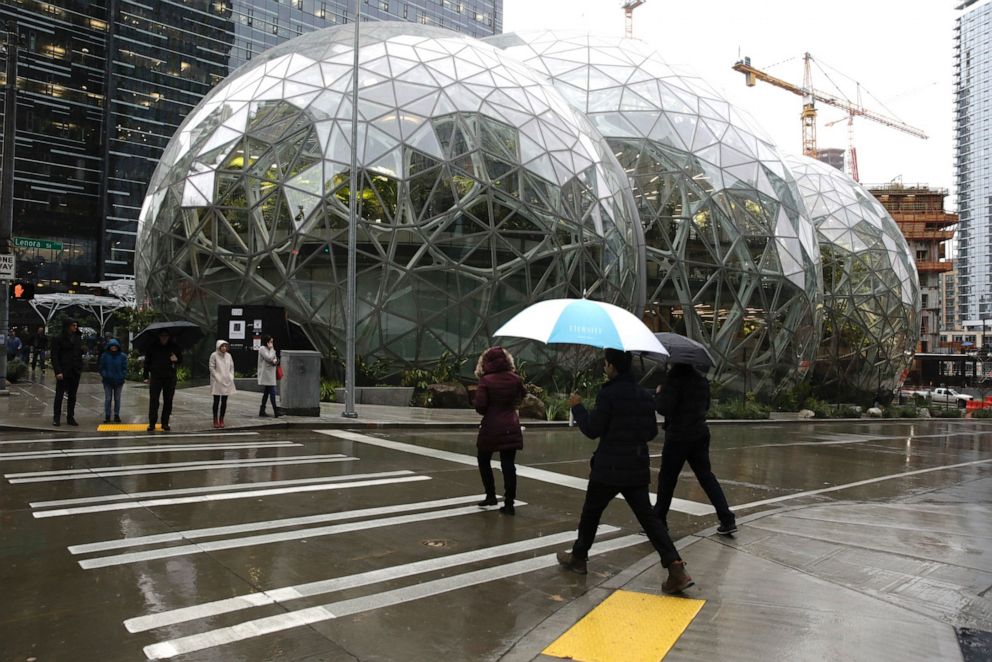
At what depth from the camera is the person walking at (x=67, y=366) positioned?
39.8ft

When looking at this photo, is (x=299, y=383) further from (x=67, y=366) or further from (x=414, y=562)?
(x=414, y=562)

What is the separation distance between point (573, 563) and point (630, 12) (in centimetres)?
11668

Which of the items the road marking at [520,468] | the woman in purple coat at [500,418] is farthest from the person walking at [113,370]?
the woman in purple coat at [500,418]

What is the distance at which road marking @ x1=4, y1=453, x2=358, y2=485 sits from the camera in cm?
793

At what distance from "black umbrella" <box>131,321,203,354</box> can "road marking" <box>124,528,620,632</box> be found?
880 cm

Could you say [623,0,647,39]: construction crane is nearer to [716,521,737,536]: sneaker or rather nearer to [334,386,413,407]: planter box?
[334,386,413,407]: planter box

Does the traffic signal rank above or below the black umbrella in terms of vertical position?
above

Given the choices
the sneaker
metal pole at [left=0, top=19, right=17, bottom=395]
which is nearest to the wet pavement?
the sneaker

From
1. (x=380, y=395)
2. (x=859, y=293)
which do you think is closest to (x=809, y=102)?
(x=859, y=293)

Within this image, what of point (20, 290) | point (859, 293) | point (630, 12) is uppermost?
point (630, 12)

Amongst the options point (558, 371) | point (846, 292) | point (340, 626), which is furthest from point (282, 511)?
point (846, 292)

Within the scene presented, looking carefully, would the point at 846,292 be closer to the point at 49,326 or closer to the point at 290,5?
the point at 49,326

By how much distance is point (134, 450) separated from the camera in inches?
392

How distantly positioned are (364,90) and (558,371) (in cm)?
1038
